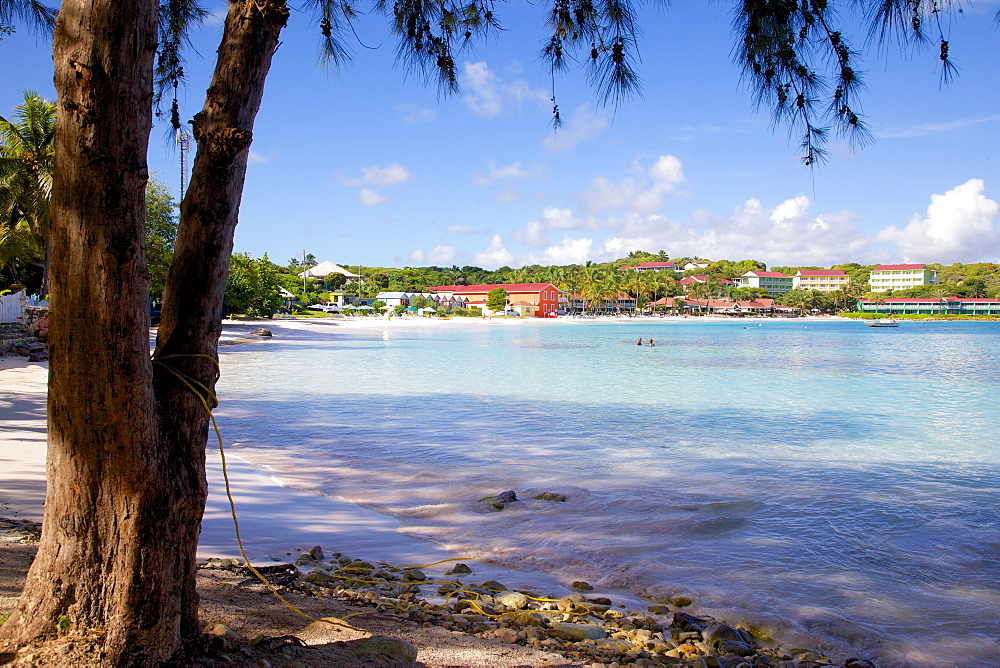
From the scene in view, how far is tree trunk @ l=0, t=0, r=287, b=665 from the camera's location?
2.01 metres

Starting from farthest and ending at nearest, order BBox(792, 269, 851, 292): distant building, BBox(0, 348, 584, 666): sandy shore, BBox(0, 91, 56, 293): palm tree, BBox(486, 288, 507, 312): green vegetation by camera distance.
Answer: BBox(792, 269, 851, 292): distant building
BBox(486, 288, 507, 312): green vegetation
BBox(0, 91, 56, 293): palm tree
BBox(0, 348, 584, 666): sandy shore

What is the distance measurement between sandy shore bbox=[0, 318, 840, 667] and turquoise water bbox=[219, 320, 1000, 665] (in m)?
0.48

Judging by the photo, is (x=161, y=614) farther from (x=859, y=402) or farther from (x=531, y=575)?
(x=859, y=402)

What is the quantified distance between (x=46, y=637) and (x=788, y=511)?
22.7 ft

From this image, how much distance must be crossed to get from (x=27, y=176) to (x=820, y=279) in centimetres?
17648

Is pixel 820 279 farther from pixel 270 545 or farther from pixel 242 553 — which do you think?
pixel 242 553

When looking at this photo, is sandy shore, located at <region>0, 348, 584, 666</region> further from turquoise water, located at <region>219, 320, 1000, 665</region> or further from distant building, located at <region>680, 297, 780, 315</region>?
distant building, located at <region>680, 297, 780, 315</region>

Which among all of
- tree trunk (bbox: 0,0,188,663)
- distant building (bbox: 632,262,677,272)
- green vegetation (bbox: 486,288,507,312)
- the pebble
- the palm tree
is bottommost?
the pebble

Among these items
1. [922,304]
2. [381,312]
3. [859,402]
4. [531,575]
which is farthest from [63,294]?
[922,304]

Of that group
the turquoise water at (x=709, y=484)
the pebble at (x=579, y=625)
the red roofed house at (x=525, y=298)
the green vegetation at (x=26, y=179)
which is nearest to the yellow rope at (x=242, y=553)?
the pebble at (x=579, y=625)

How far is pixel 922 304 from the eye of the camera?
13688 centimetres

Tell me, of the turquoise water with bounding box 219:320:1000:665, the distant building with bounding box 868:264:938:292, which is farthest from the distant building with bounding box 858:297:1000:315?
the turquoise water with bounding box 219:320:1000:665

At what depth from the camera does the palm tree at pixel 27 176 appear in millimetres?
22984

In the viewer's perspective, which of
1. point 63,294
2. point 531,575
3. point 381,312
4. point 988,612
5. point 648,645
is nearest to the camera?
point 63,294
